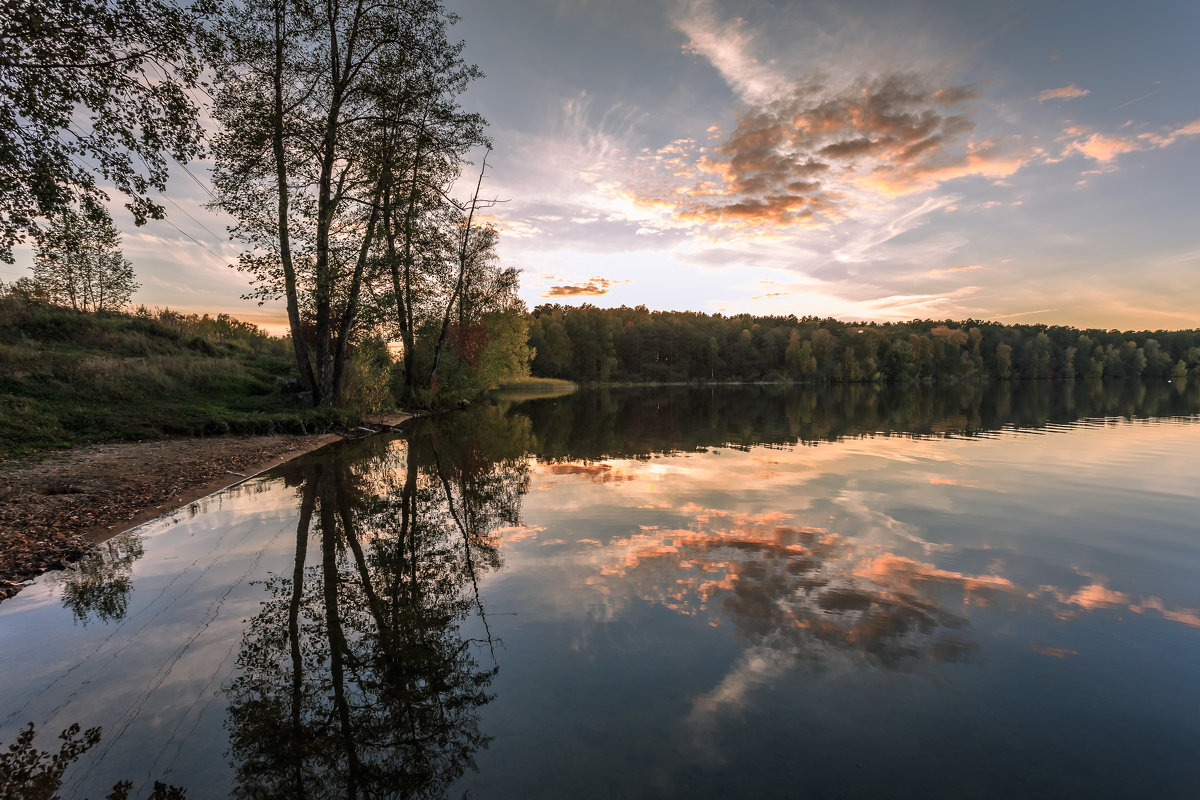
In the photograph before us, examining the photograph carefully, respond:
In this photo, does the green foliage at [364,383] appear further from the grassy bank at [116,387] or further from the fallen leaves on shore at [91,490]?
the fallen leaves on shore at [91,490]

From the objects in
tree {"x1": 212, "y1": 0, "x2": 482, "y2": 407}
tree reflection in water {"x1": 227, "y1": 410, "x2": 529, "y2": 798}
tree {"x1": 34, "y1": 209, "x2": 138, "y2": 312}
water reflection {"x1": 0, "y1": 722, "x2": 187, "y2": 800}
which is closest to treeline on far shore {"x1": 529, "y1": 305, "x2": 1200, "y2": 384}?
tree {"x1": 34, "y1": 209, "x2": 138, "y2": 312}

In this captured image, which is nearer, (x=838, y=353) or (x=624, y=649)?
(x=624, y=649)

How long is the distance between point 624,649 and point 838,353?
433 feet

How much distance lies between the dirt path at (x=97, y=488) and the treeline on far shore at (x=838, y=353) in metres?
92.2

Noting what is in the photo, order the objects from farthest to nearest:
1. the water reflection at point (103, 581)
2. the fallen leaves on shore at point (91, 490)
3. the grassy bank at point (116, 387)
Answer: the grassy bank at point (116, 387)
the fallen leaves on shore at point (91, 490)
the water reflection at point (103, 581)

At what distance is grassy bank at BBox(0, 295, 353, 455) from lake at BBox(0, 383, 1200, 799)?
335 inches

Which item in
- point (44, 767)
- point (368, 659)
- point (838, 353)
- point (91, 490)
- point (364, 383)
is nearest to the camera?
point (44, 767)

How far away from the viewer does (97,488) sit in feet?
32.3

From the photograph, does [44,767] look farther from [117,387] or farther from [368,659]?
[117,387]

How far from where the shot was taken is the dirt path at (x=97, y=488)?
23.6 feet

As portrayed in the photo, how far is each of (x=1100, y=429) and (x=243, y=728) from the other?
104 ft

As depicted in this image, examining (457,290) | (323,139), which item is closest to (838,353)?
(457,290)

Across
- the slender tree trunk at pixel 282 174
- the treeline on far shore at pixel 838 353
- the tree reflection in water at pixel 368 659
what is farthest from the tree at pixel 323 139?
the treeline on far shore at pixel 838 353

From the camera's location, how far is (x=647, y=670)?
4.57 m
